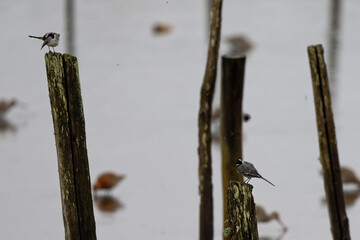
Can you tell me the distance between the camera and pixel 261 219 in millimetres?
9336

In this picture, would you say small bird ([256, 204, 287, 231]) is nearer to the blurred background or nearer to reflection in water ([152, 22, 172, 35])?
the blurred background

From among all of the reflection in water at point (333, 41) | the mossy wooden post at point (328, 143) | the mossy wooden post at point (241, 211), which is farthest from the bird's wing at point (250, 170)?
the reflection in water at point (333, 41)

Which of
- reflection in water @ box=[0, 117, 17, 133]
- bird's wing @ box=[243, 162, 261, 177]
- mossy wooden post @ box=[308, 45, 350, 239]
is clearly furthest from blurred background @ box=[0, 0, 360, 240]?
bird's wing @ box=[243, 162, 261, 177]

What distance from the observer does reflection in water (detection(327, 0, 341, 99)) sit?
16.2 meters

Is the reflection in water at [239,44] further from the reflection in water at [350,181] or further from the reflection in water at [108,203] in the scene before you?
the reflection in water at [108,203]

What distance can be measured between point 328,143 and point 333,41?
11.2 metres

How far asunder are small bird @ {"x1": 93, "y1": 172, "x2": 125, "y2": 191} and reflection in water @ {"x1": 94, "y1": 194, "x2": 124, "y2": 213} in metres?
0.11

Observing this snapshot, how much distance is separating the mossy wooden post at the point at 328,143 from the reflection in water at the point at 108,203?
2.91 m

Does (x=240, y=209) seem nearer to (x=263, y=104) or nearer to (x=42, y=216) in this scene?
(x=42, y=216)

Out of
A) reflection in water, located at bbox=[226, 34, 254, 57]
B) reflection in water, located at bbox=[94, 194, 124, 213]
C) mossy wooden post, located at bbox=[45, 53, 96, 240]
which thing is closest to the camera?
mossy wooden post, located at bbox=[45, 53, 96, 240]

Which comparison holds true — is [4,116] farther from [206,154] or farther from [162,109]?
[206,154]

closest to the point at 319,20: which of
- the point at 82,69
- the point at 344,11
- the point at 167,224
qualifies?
the point at 344,11

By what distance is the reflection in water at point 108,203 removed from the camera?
10.3m

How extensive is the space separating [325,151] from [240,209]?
192 centimetres
